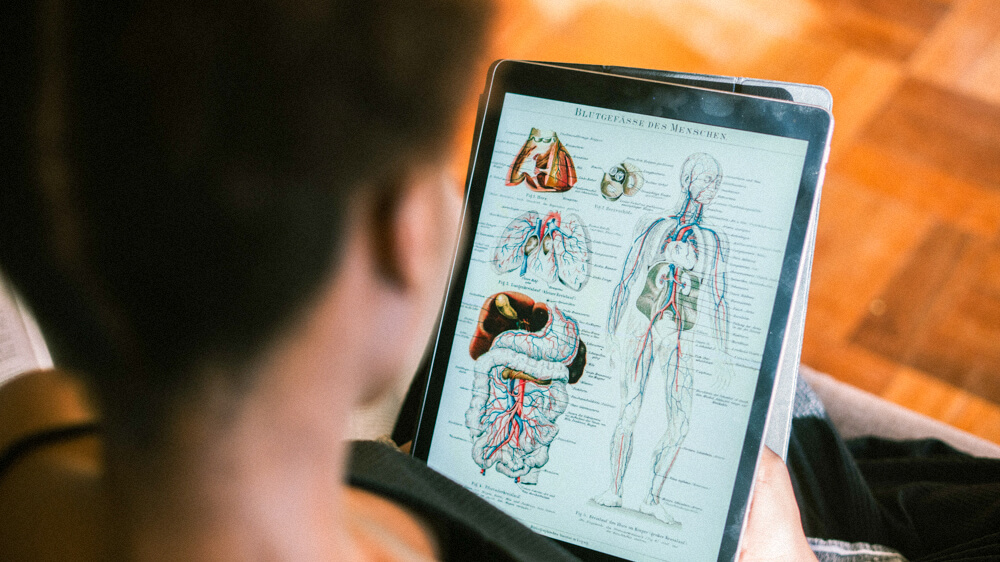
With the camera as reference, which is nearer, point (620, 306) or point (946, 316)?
point (620, 306)

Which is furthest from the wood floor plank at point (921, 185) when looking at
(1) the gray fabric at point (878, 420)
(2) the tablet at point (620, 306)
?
(2) the tablet at point (620, 306)

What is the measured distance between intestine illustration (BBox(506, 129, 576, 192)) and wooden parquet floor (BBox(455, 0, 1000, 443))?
608mm

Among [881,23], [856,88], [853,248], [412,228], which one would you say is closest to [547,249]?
[412,228]

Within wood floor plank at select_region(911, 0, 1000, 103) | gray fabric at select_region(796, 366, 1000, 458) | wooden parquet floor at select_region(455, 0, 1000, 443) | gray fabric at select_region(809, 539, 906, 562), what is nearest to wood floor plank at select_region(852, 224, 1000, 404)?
wooden parquet floor at select_region(455, 0, 1000, 443)

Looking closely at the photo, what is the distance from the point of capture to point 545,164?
0.44 metres

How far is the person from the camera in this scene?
0.52 feet

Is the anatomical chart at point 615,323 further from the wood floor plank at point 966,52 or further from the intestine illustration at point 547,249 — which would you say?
the wood floor plank at point 966,52

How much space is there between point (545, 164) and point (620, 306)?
11 cm

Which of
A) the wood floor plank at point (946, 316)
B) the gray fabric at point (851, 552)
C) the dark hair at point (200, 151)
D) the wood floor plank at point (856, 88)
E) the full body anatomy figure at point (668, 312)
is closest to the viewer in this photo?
Answer: the dark hair at point (200, 151)

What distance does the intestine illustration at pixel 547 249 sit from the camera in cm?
44

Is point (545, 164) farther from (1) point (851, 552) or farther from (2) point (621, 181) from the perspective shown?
(1) point (851, 552)

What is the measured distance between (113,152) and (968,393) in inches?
50.4

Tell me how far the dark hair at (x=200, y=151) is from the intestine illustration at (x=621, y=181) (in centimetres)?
25

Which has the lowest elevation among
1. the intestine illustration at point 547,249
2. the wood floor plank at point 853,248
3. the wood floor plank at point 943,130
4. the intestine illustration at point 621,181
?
the intestine illustration at point 547,249
